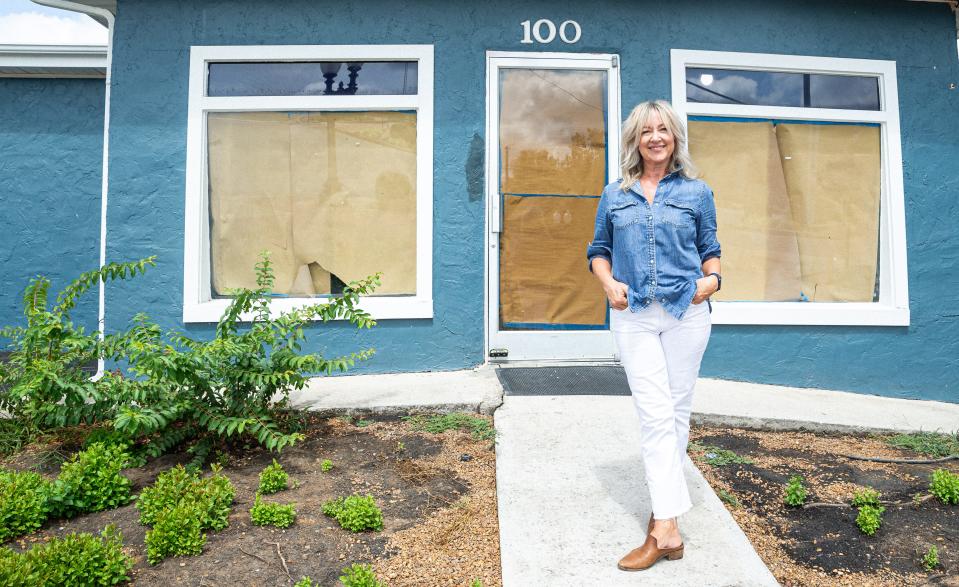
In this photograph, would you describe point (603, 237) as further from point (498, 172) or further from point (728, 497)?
point (498, 172)

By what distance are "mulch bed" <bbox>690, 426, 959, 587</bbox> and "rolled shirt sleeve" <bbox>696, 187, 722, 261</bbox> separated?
4.15 feet

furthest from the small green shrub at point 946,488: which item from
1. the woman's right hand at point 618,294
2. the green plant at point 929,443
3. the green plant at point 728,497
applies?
the woman's right hand at point 618,294

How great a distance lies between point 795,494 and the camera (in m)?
2.93

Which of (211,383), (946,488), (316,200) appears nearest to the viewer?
(946,488)

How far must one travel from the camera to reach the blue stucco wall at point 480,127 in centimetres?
502

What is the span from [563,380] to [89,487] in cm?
298

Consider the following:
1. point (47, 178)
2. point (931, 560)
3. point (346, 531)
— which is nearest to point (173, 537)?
point (346, 531)

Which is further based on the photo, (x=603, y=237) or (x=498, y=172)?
(x=498, y=172)

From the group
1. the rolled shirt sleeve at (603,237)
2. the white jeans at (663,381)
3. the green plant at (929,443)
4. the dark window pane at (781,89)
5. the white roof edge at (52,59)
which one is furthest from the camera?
the white roof edge at (52,59)

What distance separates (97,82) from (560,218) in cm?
536

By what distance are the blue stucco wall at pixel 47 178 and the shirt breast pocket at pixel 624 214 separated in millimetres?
6335

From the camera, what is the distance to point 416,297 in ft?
16.8

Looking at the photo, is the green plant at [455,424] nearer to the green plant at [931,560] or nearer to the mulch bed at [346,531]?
the mulch bed at [346,531]

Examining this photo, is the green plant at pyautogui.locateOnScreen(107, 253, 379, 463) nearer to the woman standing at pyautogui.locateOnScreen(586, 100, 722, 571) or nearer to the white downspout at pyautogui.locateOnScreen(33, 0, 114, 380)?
the woman standing at pyautogui.locateOnScreen(586, 100, 722, 571)
